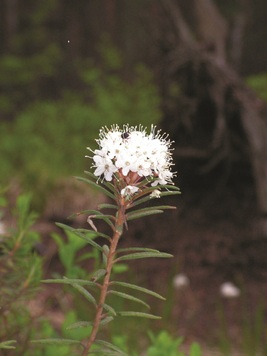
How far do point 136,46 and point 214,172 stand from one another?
8.32 metres

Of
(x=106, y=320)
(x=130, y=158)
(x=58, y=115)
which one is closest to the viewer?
(x=130, y=158)

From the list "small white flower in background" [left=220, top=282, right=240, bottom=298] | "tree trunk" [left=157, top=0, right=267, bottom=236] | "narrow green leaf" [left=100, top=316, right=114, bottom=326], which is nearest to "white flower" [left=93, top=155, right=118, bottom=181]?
"narrow green leaf" [left=100, top=316, right=114, bottom=326]

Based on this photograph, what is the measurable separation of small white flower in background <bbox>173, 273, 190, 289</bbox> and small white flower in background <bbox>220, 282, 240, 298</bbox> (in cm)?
26

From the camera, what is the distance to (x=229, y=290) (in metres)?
5.26

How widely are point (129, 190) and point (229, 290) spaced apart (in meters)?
3.80

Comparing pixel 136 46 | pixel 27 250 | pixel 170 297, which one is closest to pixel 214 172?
pixel 170 297

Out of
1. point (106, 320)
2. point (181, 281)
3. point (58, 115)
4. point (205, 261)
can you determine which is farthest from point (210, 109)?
point (58, 115)

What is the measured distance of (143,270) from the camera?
5652 mm

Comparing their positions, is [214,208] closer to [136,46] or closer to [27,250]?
[27,250]

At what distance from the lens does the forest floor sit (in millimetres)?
5152

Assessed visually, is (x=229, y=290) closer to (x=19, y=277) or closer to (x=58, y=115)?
(x=19, y=277)

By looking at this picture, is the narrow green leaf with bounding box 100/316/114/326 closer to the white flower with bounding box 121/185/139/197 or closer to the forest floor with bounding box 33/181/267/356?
the white flower with bounding box 121/185/139/197

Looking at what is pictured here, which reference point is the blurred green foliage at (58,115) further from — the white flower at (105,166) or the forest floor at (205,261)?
the white flower at (105,166)

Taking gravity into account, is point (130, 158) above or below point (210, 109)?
below
